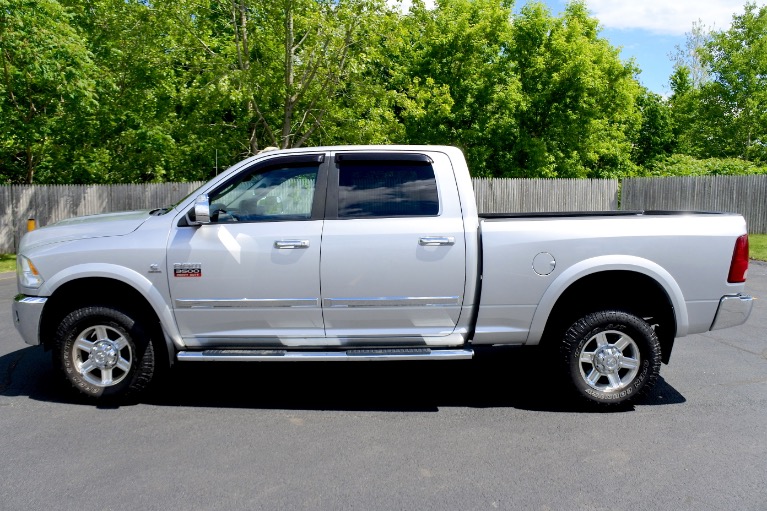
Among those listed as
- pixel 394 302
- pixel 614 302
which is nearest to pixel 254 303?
pixel 394 302

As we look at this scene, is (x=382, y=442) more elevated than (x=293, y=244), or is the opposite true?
(x=293, y=244)

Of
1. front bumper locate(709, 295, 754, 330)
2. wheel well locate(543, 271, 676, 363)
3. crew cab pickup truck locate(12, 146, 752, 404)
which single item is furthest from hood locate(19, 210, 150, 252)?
front bumper locate(709, 295, 754, 330)

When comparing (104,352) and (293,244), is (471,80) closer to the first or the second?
(293,244)

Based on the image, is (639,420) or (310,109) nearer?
(639,420)

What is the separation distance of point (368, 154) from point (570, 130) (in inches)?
1087

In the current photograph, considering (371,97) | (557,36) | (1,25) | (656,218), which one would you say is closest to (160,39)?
(1,25)

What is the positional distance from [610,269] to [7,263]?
56.5 ft

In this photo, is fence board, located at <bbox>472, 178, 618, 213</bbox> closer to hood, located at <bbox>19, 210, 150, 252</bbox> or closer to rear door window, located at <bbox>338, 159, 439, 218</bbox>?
rear door window, located at <bbox>338, 159, 439, 218</bbox>

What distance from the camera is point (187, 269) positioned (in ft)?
16.7

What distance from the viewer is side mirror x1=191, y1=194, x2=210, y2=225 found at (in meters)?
4.96

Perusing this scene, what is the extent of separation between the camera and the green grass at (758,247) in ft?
55.9

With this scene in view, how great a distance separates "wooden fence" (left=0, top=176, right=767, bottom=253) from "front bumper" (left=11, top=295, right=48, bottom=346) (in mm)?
17753

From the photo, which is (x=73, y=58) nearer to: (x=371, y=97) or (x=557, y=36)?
(x=371, y=97)

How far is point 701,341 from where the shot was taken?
25.0ft
